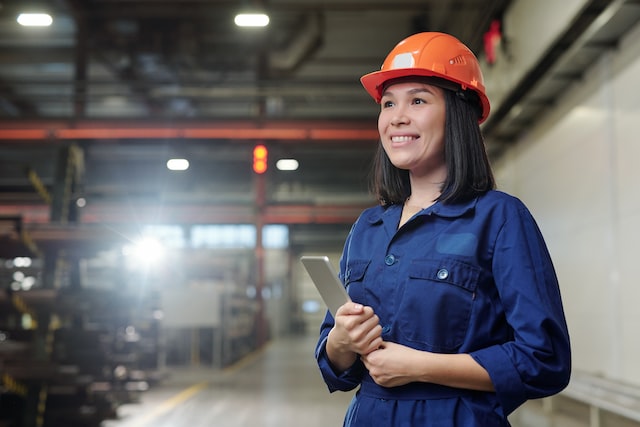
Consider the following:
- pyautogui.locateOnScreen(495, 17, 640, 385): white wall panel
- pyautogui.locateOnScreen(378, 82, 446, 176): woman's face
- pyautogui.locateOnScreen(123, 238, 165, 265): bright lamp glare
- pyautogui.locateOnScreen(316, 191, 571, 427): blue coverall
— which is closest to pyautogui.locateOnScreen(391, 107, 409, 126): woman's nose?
pyautogui.locateOnScreen(378, 82, 446, 176): woman's face

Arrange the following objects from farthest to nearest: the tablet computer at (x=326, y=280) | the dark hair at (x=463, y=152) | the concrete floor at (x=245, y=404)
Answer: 1. the concrete floor at (x=245, y=404)
2. the dark hair at (x=463, y=152)
3. the tablet computer at (x=326, y=280)

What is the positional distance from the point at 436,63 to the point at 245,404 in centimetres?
702

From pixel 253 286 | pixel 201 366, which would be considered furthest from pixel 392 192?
pixel 253 286

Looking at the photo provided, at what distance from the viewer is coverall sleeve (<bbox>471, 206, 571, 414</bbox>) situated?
125 centimetres

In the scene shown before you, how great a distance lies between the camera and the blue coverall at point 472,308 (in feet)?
4.16

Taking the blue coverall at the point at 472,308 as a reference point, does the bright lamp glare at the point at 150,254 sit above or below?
above

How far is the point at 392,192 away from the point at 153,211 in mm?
20097

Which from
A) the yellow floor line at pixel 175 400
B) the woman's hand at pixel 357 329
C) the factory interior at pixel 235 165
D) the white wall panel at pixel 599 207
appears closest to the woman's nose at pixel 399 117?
the woman's hand at pixel 357 329

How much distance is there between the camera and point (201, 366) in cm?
1259

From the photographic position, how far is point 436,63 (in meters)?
1.46

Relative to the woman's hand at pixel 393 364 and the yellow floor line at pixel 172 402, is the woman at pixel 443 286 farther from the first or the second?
the yellow floor line at pixel 172 402

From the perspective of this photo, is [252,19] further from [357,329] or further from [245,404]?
[357,329]

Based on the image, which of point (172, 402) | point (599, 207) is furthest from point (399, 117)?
point (172, 402)

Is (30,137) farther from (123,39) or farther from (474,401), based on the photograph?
(474,401)
